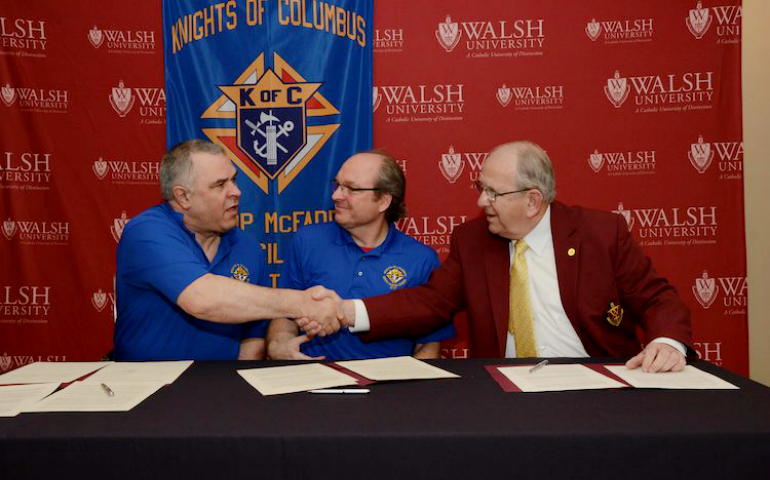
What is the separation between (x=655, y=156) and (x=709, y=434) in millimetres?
2880

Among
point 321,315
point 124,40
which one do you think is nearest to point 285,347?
point 321,315

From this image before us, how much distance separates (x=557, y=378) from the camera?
1738mm

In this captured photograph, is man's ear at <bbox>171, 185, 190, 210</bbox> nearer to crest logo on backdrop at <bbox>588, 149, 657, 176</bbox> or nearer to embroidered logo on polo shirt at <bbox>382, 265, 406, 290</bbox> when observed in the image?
embroidered logo on polo shirt at <bbox>382, 265, 406, 290</bbox>

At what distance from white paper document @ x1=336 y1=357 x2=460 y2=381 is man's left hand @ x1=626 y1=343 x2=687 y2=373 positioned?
1.87ft

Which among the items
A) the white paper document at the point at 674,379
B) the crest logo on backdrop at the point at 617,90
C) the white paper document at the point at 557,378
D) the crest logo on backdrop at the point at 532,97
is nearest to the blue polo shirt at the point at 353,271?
the white paper document at the point at 557,378

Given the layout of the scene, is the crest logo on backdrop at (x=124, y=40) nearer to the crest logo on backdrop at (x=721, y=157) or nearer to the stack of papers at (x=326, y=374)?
the stack of papers at (x=326, y=374)

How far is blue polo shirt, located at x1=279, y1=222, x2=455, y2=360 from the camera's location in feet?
9.46

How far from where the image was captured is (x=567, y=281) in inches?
98.0

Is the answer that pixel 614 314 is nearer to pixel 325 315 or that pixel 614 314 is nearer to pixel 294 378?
pixel 325 315

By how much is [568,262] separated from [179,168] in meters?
1.69

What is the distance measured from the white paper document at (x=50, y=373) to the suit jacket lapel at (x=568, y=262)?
1721 mm

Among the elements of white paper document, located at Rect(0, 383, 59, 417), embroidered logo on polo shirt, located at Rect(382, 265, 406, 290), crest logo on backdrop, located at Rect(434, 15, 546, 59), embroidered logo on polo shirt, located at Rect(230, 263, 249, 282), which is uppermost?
crest logo on backdrop, located at Rect(434, 15, 546, 59)

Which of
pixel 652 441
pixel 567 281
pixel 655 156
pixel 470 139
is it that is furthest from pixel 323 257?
pixel 655 156

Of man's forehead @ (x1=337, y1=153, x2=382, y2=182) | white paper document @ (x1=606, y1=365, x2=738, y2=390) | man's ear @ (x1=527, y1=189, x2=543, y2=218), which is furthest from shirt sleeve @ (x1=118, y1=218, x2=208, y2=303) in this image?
white paper document @ (x1=606, y1=365, x2=738, y2=390)
